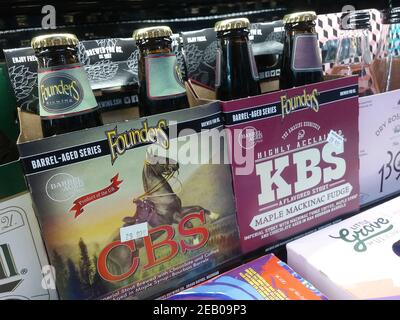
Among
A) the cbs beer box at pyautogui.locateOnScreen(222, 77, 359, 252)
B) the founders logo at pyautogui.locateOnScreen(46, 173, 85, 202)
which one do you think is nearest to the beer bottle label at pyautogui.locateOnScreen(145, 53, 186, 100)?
the cbs beer box at pyautogui.locateOnScreen(222, 77, 359, 252)

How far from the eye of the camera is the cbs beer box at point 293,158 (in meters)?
0.63

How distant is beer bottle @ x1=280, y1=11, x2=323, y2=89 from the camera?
2.40 feet

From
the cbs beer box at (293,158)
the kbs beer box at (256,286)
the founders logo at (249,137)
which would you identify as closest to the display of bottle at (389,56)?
the cbs beer box at (293,158)

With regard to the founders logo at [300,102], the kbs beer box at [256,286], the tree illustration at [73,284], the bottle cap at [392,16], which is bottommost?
the kbs beer box at [256,286]

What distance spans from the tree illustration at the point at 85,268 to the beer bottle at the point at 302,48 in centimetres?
53

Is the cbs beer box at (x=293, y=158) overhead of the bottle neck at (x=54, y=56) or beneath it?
beneath

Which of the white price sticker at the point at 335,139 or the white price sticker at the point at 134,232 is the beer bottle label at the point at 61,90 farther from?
the white price sticker at the point at 335,139

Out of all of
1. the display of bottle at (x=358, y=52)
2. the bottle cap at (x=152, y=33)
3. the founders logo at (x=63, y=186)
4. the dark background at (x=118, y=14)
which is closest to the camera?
the founders logo at (x=63, y=186)

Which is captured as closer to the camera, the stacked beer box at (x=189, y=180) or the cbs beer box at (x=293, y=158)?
A: the stacked beer box at (x=189, y=180)

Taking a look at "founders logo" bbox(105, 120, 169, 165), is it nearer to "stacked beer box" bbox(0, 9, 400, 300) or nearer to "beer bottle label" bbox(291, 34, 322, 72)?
"stacked beer box" bbox(0, 9, 400, 300)

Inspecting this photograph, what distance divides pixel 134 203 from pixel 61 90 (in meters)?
Result: 0.20

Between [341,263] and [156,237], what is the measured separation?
1.02ft

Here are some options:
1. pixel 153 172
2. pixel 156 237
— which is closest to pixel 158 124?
pixel 153 172

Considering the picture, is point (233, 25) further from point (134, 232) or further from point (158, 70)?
point (134, 232)
